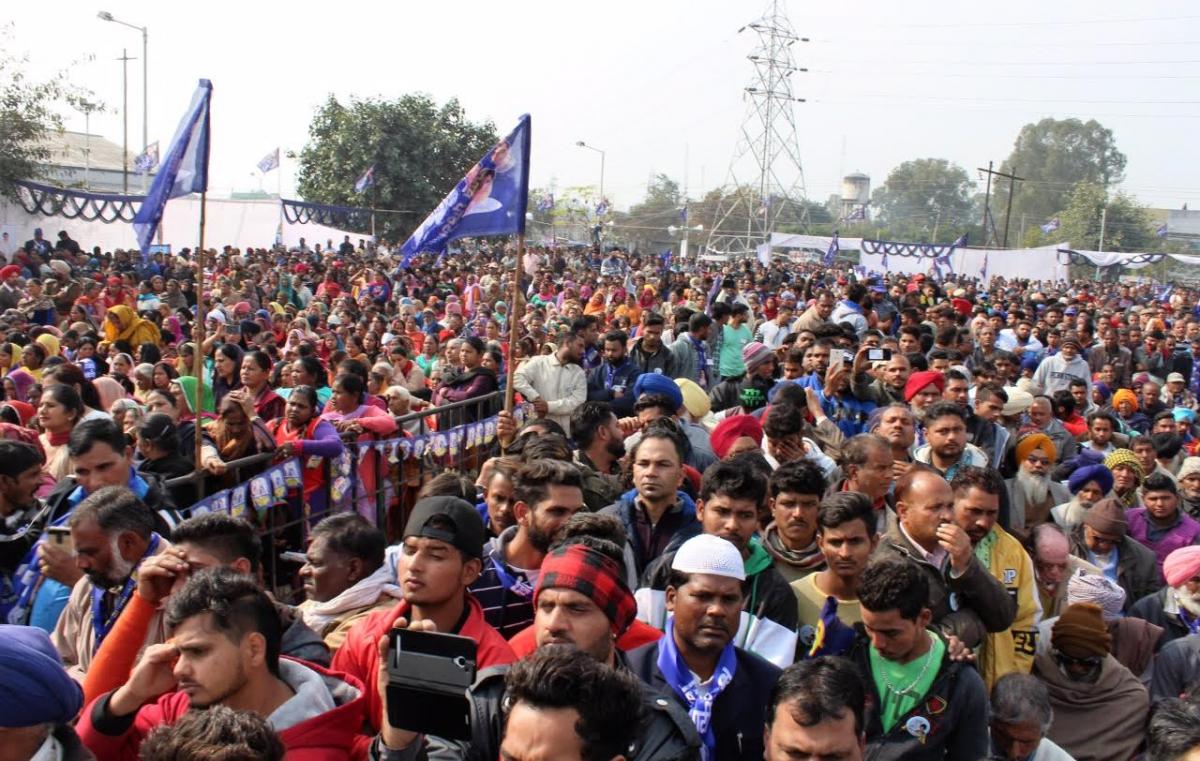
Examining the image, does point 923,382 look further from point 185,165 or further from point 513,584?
point 185,165

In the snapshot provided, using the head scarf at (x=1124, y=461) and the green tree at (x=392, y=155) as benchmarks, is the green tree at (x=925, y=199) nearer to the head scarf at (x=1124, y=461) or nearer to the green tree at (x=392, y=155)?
the green tree at (x=392, y=155)

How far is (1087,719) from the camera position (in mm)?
4289

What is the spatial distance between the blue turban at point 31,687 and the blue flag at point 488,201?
172 inches

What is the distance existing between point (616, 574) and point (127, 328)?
10346mm

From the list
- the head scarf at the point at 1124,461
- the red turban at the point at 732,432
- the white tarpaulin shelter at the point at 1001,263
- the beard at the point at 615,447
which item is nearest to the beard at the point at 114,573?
the beard at the point at 615,447

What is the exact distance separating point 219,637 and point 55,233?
24.2 meters

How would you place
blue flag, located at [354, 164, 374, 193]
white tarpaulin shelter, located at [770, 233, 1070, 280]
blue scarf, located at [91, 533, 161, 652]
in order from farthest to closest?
white tarpaulin shelter, located at [770, 233, 1070, 280] < blue flag, located at [354, 164, 374, 193] < blue scarf, located at [91, 533, 161, 652]

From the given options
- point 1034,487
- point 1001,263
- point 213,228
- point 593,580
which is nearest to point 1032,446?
point 1034,487

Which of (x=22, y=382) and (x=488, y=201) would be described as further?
(x=22, y=382)

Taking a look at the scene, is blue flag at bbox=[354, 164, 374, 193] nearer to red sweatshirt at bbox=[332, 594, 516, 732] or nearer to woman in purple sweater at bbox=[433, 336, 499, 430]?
woman in purple sweater at bbox=[433, 336, 499, 430]

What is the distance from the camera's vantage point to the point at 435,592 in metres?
3.18

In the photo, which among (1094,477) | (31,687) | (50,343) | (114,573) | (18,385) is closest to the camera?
(31,687)

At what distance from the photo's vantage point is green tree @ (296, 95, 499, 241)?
40844 mm

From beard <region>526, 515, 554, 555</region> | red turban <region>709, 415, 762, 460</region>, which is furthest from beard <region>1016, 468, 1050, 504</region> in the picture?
beard <region>526, 515, 554, 555</region>
